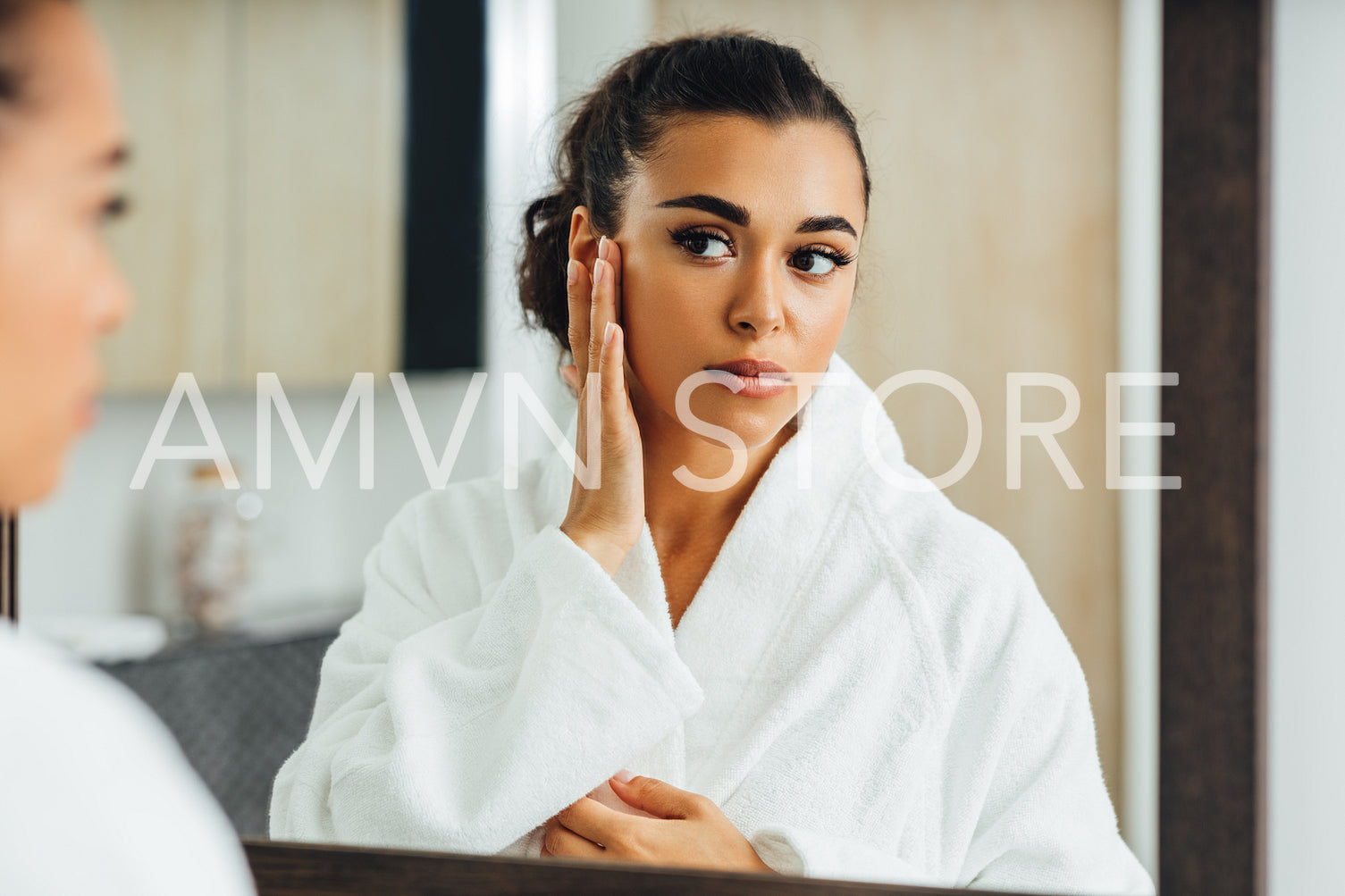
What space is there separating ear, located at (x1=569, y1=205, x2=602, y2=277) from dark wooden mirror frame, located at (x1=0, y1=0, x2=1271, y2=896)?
0.74 ft

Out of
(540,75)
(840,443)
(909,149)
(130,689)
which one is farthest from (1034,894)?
(130,689)

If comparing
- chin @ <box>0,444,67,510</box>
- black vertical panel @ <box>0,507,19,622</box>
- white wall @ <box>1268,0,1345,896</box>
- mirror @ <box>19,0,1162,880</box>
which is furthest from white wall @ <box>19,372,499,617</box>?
white wall @ <box>1268,0,1345,896</box>

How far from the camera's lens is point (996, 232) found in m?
0.47

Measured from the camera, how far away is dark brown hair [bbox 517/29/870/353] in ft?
1.39

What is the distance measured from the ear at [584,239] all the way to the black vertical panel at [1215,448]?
227 mm

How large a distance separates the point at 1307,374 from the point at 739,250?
0.71 feet

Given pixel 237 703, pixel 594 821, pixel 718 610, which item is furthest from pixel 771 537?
pixel 237 703

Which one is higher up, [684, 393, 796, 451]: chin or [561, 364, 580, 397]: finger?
[561, 364, 580, 397]: finger

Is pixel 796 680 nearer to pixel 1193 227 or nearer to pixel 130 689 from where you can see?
pixel 1193 227

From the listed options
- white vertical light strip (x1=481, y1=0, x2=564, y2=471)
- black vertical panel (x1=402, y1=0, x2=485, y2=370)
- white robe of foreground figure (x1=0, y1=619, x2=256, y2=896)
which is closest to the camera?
white robe of foreground figure (x1=0, y1=619, x2=256, y2=896)

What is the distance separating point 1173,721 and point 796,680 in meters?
0.14

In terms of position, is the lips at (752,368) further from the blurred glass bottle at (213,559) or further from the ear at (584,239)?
the blurred glass bottle at (213,559)

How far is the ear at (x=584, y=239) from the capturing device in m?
Result: 0.45

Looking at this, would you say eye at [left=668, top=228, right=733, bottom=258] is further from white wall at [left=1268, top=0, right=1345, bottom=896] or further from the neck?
white wall at [left=1268, top=0, right=1345, bottom=896]
